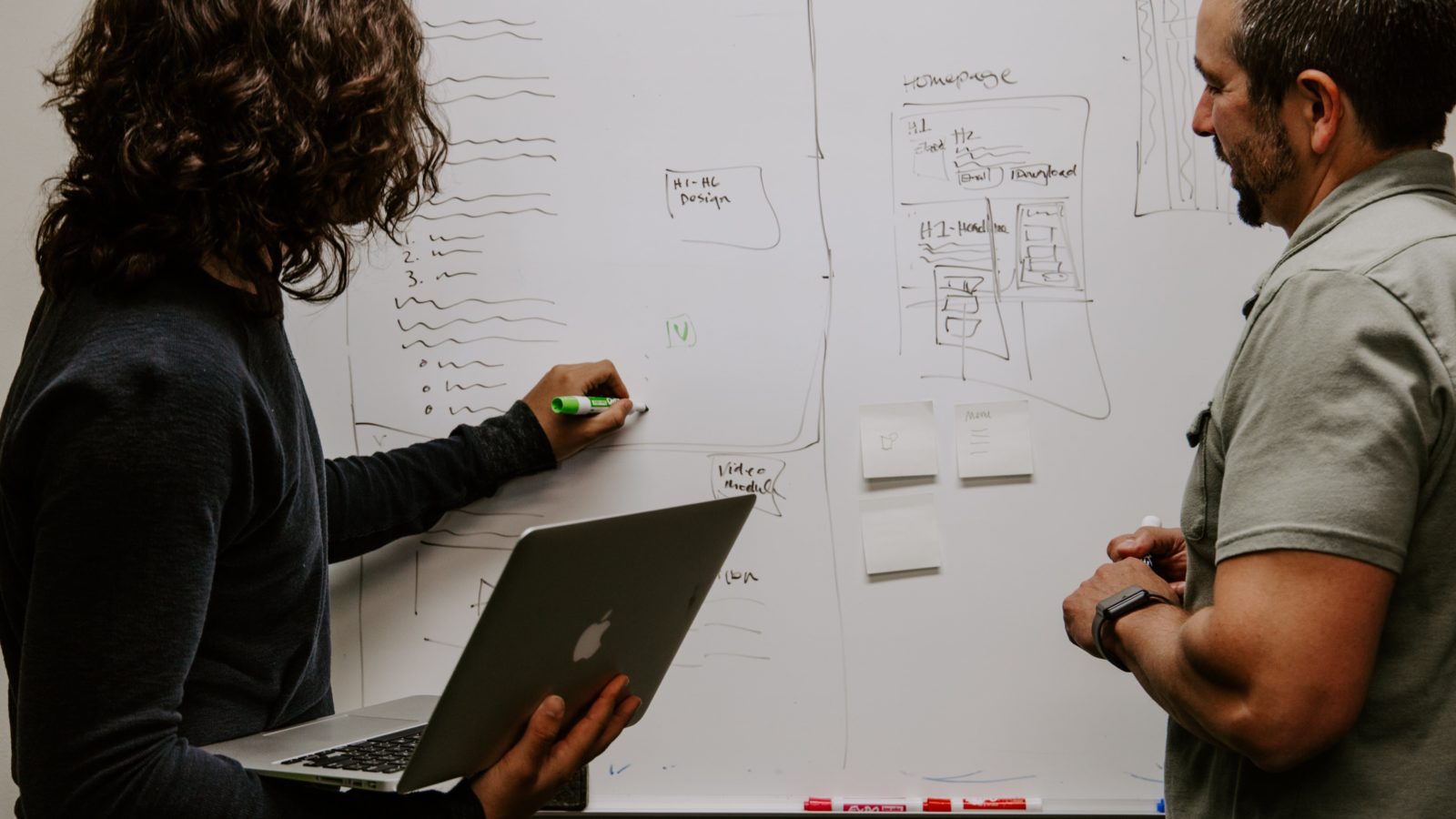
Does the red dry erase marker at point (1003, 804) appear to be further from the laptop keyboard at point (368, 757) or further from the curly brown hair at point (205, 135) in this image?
the curly brown hair at point (205, 135)

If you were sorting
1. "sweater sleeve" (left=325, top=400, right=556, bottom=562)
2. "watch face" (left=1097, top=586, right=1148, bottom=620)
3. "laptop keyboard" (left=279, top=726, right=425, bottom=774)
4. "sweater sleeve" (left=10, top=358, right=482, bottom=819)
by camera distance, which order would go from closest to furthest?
"sweater sleeve" (left=10, top=358, right=482, bottom=819), "laptop keyboard" (left=279, top=726, right=425, bottom=774), "watch face" (left=1097, top=586, right=1148, bottom=620), "sweater sleeve" (left=325, top=400, right=556, bottom=562)

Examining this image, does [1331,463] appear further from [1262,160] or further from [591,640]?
[591,640]

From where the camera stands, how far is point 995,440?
55.0 inches

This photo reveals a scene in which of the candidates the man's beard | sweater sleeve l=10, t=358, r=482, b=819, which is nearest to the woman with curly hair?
sweater sleeve l=10, t=358, r=482, b=819

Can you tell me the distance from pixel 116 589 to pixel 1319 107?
1011mm

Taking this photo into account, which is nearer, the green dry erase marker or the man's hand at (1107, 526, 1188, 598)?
the man's hand at (1107, 526, 1188, 598)

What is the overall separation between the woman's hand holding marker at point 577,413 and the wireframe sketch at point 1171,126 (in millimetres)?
728

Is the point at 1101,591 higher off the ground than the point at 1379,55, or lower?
lower

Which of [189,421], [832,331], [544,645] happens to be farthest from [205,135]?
[832,331]

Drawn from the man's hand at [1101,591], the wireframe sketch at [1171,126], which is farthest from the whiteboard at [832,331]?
the man's hand at [1101,591]

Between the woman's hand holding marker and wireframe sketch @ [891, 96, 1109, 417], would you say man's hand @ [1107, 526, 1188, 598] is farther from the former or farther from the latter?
the woman's hand holding marker

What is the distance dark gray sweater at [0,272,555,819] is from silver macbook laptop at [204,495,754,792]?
0.05 metres

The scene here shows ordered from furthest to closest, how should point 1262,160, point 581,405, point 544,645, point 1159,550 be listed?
point 581,405 < point 1159,550 < point 1262,160 < point 544,645

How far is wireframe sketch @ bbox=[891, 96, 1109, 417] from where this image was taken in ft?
4.58
